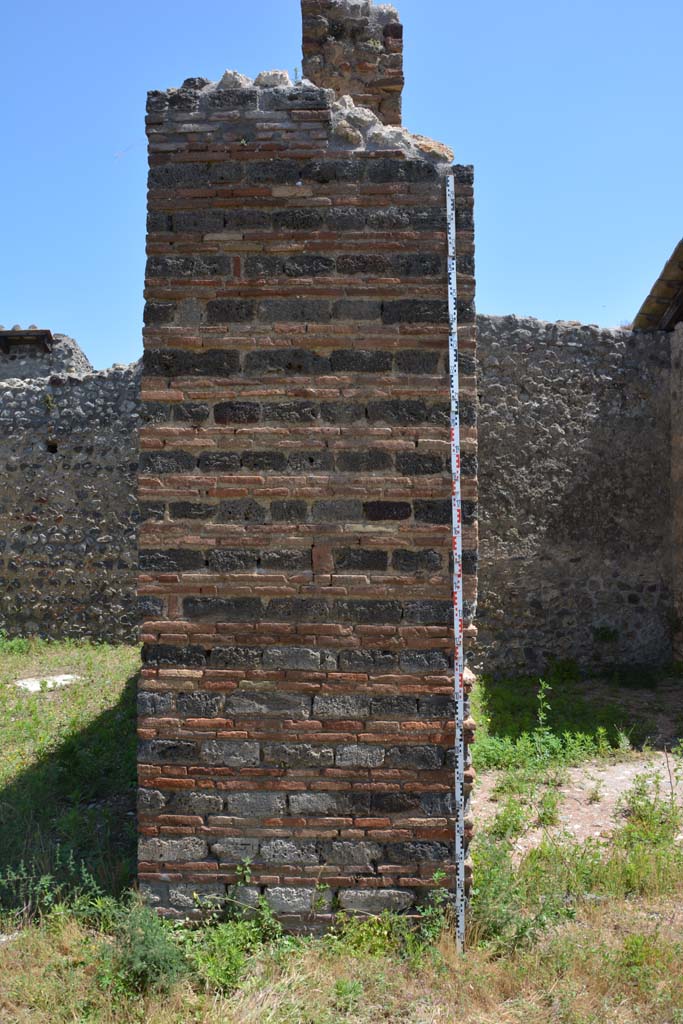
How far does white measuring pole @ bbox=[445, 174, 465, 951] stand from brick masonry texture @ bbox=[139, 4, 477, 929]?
0.04m

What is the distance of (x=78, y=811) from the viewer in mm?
5145

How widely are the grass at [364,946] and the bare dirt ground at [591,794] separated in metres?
0.11

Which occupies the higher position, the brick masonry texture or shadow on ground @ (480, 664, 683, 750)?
the brick masonry texture

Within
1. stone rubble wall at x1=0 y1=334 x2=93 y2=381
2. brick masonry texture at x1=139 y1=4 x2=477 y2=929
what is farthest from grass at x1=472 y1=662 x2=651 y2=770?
stone rubble wall at x1=0 y1=334 x2=93 y2=381

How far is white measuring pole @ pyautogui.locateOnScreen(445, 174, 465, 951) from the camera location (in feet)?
12.5

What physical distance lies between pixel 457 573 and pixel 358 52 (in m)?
3.47

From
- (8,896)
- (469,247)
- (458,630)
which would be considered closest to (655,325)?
(469,247)

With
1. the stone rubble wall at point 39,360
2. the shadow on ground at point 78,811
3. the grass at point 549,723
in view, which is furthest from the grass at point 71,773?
the stone rubble wall at point 39,360

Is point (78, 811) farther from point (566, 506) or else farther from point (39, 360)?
point (39, 360)

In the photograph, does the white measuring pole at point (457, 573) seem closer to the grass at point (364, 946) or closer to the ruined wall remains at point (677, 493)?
the grass at point (364, 946)

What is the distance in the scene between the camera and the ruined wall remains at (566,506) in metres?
9.40

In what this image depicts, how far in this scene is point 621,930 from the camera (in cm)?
392

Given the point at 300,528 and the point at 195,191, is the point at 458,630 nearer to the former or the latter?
the point at 300,528

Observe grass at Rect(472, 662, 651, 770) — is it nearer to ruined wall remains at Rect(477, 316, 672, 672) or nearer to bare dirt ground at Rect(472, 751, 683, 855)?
bare dirt ground at Rect(472, 751, 683, 855)
